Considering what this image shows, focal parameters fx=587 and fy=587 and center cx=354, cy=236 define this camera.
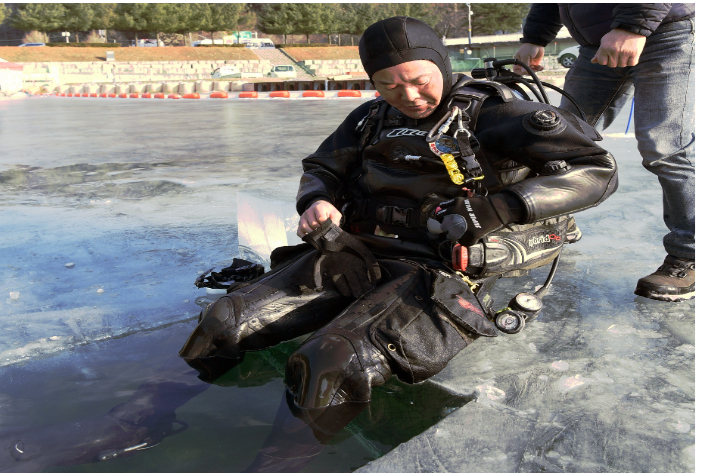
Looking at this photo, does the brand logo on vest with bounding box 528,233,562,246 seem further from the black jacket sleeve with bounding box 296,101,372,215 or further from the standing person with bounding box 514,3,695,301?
the black jacket sleeve with bounding box 296,101,372,215

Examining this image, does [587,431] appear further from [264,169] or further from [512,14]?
[512,14]

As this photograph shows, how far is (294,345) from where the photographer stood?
7.50 ft

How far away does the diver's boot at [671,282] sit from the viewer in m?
2.59

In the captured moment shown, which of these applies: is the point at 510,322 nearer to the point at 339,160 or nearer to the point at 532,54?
the point at 339,160

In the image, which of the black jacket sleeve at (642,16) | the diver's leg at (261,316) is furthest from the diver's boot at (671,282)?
the diver's leg at (261,316)

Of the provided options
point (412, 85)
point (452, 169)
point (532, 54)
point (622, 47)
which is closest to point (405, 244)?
point (452, 169)

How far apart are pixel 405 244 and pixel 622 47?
124cm

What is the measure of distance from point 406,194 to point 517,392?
0.85 metres

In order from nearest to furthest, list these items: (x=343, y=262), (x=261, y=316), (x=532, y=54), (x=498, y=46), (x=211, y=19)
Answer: (x=261, y=316) → (x=343, y=262) → (x=532, y=54) → (x=498, y=46) → (x=211, y=19)

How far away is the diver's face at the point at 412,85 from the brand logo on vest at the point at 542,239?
2.09 ft

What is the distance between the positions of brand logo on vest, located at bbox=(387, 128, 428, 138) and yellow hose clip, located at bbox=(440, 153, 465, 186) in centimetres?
15

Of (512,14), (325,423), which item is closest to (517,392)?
(325,423)

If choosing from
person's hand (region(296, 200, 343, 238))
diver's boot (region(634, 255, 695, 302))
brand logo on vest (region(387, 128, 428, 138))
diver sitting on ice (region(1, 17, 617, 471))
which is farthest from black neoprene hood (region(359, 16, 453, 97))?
diver's boot (region(634, 255, 695, 302))

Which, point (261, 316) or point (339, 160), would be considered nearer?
point (261, 316)
